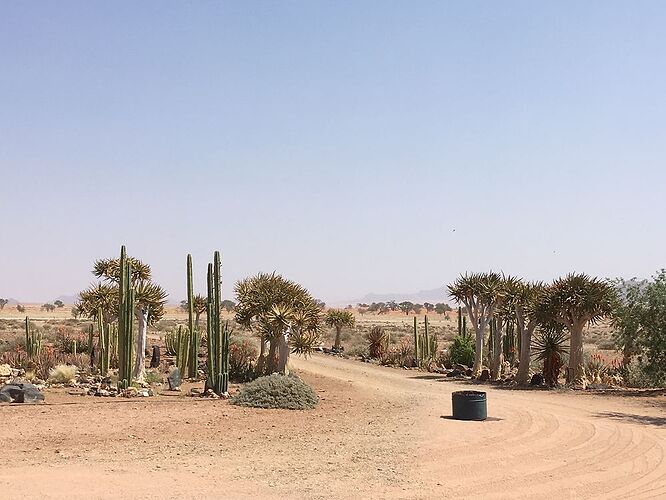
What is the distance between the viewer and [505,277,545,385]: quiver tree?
2638cm

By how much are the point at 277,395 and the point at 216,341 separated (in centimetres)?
322

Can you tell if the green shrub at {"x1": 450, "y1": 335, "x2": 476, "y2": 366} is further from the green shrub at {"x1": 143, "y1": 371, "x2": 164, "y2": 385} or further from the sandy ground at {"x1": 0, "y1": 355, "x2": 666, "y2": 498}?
the green shrub at {"x1": 143, "y1": 371, "x2": 164, "y2": 385}

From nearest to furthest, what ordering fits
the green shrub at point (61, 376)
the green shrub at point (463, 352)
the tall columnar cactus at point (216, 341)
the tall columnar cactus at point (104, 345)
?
the tall columnar cactus at point (216, 341), the green shrub at point (61, 376), the tall columnar cactus at point (104, 345), the green shrub at point (463, 352)

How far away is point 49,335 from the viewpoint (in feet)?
160

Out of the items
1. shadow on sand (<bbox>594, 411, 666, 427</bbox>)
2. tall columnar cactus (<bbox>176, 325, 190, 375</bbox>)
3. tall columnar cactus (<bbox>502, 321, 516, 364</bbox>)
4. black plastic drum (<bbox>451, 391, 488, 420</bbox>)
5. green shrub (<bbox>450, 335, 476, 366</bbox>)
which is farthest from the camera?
green shrub (<bbox>450, 335, 476, 366</bbox>)

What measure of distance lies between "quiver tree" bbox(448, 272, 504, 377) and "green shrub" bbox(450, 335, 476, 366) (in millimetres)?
4654

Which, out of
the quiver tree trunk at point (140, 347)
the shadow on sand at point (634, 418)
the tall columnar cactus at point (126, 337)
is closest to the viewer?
the shadow on sand at point (634, 418)

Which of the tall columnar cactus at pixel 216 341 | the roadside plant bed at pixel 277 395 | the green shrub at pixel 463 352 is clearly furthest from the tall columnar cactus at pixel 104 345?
the green shrub at pixel 463 352

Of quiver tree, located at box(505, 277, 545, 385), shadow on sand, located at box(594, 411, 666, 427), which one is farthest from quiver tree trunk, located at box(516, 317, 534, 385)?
shadow on sand, located at box(594, 411, 666, 427)

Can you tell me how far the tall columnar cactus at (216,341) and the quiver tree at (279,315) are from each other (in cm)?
213

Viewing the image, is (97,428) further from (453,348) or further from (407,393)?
(453,348)

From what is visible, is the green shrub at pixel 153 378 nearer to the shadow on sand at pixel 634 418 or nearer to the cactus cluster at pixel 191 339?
the cactus cluster at pixel 191 339

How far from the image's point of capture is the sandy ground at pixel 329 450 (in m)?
10.3

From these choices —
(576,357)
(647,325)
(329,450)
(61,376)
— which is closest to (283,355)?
(61,376)
